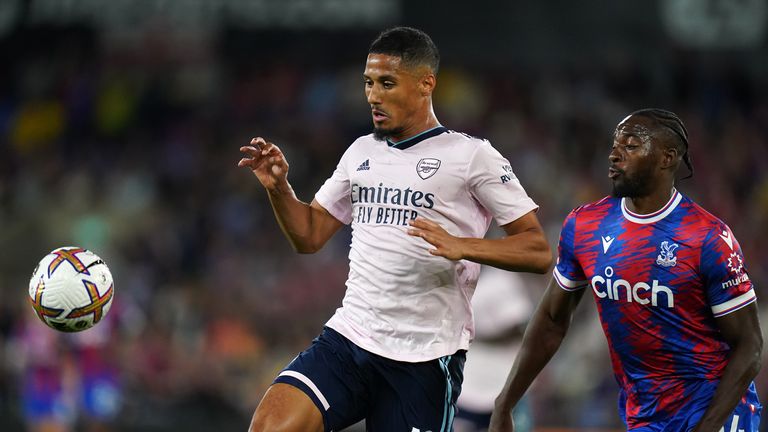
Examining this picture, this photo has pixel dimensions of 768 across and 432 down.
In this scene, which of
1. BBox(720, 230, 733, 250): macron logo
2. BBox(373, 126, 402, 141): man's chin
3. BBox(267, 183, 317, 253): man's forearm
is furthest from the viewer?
BBox(267, 183, 317, 253): man's forearm

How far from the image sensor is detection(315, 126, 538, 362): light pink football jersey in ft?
17.8

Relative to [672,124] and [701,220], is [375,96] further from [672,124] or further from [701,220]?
[701,220]

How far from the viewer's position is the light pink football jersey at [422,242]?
17.8ft

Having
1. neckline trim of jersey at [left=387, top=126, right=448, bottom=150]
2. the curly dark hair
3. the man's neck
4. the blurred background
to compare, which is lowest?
the blurred background

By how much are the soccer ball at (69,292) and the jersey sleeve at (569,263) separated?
2453 mm

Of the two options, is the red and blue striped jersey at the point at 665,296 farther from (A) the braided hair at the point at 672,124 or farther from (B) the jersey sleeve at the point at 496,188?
(B) the jersey sleeve at the point at 496,188

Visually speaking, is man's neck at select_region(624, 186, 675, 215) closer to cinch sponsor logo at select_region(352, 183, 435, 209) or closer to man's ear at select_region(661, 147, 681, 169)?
man's ear at select_region(661, 147, 681, 169)

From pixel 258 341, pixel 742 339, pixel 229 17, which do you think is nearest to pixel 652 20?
pixel 229 17

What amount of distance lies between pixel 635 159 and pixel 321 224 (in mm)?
1591

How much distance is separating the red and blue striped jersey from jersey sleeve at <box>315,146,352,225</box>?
47.8 inches

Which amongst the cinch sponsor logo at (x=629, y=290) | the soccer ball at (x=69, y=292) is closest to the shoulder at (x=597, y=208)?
the cinch sponsor logo at (x=629, y=290)

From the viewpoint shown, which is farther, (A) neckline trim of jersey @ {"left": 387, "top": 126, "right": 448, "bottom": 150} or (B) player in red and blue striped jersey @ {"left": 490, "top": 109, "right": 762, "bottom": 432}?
(A) neckline trim of jersey @ {"left": 387, "top": 126, "right": 448, "bottom": 150}


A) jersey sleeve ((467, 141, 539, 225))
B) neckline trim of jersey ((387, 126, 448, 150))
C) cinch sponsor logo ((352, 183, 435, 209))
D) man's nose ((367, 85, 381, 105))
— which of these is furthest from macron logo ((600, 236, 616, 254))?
man's nose ((367, 85, 381, 105))

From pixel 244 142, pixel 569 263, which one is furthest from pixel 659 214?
pixel 244 142
